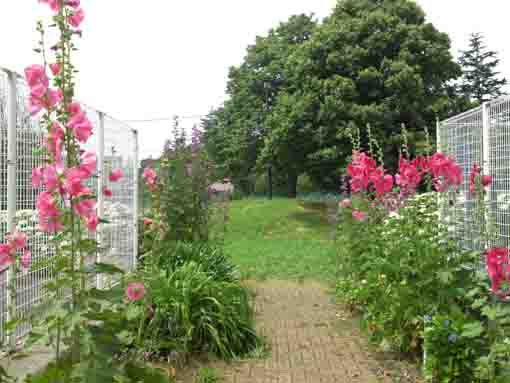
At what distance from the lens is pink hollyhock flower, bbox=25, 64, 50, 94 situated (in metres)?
2.24

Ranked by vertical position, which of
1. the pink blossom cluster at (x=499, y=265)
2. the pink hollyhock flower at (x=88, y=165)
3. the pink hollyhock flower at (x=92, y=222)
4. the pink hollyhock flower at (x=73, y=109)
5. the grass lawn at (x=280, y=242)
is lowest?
the grass lawn at (x=280, y=242)

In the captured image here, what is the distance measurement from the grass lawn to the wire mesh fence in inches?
156

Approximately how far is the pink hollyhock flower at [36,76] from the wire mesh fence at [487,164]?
243 centimetres

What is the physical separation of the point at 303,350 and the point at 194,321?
109cm

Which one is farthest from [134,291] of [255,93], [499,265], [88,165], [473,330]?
[255,93]

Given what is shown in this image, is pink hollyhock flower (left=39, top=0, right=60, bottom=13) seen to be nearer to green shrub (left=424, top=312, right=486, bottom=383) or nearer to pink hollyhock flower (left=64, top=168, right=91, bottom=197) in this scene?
pink hollyhock flower (left=64, top=168, right=91, bottom=197)

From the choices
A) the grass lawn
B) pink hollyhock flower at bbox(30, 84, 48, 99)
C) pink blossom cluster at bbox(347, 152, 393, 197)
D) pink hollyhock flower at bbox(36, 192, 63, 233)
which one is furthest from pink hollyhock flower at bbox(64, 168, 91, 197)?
the grass lawn

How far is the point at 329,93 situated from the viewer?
1978 cm

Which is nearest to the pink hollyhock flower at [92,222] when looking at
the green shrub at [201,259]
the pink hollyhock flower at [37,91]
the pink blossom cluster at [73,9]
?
the pink hollyhock flower at [37,91]

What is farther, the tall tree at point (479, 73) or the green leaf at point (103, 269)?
the tall tree at point (479, 73)

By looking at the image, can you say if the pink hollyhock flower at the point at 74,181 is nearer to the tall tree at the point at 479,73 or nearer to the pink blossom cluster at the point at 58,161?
the pink blossom cluster at the point at 58,161

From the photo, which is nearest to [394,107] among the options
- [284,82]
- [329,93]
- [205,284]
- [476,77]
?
[329,93]

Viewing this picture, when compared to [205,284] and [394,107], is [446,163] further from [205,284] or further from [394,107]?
[394,107]

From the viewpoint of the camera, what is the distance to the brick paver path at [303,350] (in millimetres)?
4344
